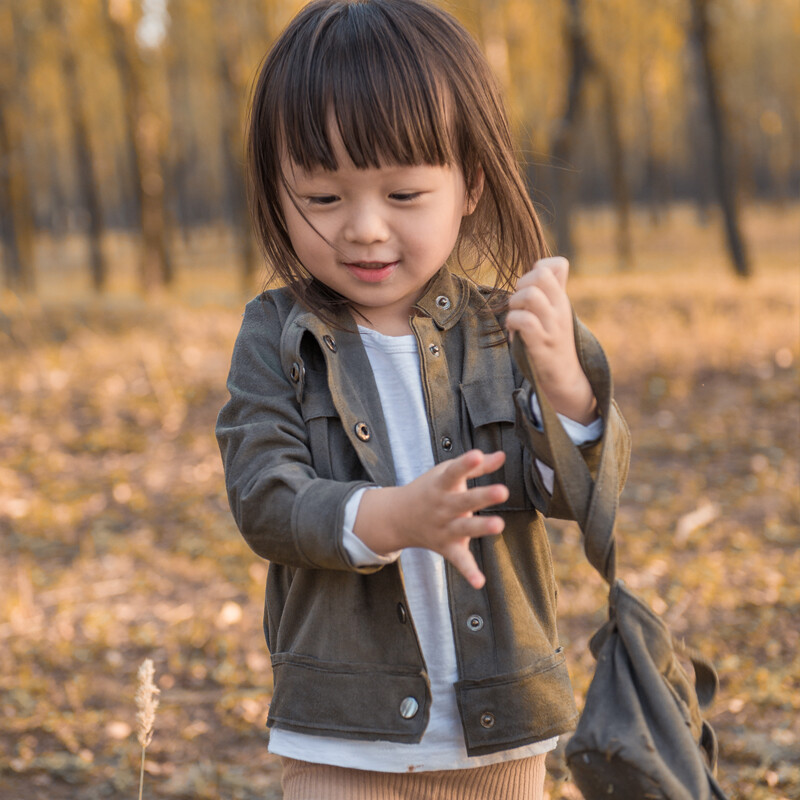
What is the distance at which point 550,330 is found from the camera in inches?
52.5

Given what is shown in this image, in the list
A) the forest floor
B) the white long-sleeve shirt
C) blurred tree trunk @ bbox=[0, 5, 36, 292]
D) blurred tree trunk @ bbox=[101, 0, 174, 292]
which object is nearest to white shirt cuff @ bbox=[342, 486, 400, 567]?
the white long-sleeve shirt

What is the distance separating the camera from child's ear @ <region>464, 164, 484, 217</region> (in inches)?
62.4

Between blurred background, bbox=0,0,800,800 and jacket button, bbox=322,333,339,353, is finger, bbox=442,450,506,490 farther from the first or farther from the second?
blurred background, bbox=0,0,800,800

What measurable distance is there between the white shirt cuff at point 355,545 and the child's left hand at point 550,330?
32 centimetres

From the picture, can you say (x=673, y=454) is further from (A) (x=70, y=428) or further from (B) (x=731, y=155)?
(B) (x=731, y=155)

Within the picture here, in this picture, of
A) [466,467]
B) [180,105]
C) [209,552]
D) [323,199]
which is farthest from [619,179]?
[466,467]

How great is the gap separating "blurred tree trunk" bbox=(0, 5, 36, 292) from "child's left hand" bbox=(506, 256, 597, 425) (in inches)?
668

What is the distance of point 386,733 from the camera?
1.47 m

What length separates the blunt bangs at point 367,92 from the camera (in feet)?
4.54

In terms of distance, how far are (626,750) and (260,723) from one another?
237cm

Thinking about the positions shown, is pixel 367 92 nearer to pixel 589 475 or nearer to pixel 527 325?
pixel 527 325

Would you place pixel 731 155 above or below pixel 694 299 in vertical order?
above

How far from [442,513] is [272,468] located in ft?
1.10

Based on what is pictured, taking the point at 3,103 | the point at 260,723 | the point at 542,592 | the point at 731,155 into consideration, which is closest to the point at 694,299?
the point at 731,155
